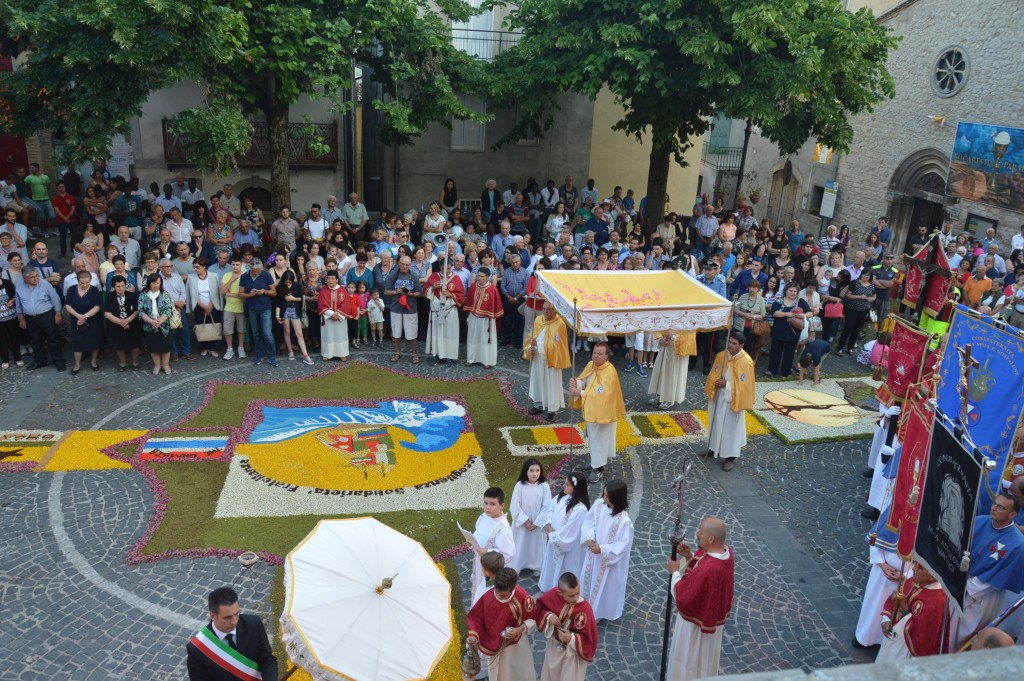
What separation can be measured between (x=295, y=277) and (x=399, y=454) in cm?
465

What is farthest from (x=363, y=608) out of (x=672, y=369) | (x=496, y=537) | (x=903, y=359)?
(x=672, y=369)

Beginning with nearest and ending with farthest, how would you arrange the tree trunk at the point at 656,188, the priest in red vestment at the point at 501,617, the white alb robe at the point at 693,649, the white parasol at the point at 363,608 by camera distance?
the white parasol at the point at 363,608, the priest in red vestment at the point at 501,617, the white alb robe at the point at 693,649, the tree trunk at the point at 656,188

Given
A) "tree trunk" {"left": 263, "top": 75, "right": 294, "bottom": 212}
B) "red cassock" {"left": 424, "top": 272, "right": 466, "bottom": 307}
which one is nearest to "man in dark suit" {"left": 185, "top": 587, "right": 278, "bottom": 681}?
"red cassock" {"left": 424, "top": 272, "right": 466, "bottom": 307}

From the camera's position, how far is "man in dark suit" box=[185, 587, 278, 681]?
5.39 metres

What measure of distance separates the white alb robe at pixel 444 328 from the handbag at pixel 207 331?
362 centimetres

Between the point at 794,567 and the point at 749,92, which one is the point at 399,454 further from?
the point at 749,92

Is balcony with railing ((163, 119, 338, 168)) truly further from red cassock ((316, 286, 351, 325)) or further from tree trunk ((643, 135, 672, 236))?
tree trunk ((643, 135, 672, 236))

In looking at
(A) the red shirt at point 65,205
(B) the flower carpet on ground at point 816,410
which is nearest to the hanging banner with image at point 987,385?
(B) the flower carpet on ground at point 816,410

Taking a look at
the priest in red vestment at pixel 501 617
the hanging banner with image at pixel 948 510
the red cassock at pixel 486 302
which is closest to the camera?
the hanging banner with image at pixel 948 510

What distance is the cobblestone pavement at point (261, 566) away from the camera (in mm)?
7379

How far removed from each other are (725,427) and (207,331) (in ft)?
28.6

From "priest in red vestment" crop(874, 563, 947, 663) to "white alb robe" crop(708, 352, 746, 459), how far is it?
14.6ft

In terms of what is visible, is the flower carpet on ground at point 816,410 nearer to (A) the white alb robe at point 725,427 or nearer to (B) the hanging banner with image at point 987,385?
(A) the white alb robe at point 725,427

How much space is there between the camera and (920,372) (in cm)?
852
